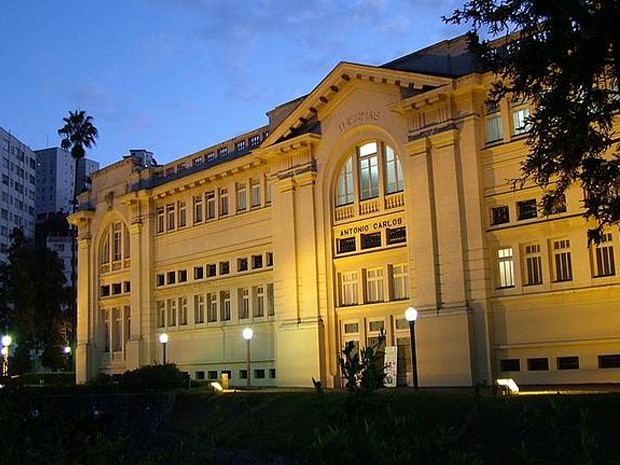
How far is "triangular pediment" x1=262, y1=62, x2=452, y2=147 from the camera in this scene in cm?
3697

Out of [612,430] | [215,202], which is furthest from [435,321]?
[215,202]

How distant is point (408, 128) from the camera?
37969mm

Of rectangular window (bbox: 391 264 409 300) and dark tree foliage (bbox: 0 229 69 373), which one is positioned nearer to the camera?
rectangular window (bbox: 391 264 409 300)

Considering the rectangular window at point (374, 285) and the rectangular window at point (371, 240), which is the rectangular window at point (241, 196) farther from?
the rectangular window at point (374, 285)

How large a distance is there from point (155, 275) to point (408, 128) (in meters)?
22.8

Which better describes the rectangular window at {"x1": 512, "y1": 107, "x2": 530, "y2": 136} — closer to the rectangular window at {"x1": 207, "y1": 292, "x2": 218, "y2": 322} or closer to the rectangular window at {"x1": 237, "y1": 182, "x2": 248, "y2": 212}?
the rectangular window at {"x1": 237, "y1": 182, "x2": 248, "y2": 212}

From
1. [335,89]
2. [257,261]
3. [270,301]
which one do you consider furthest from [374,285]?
[335,89]

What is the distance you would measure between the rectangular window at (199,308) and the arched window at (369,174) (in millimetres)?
13264

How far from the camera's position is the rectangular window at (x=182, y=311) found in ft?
171

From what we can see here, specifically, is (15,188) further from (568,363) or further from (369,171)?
(568,363)

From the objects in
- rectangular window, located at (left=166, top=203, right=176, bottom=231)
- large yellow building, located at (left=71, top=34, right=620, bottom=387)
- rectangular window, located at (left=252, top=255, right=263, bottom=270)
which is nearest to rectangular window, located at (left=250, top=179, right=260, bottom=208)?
large yellow building, located at (left=71, top=34, right=620, bottom=387)

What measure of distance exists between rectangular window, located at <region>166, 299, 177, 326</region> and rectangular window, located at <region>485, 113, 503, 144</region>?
81.8ft

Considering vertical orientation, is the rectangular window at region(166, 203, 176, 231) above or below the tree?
above

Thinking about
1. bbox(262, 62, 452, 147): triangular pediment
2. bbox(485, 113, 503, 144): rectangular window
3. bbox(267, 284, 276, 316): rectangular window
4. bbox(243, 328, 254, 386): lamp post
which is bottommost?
bbox(243, 328, 254, 386): lamp post
